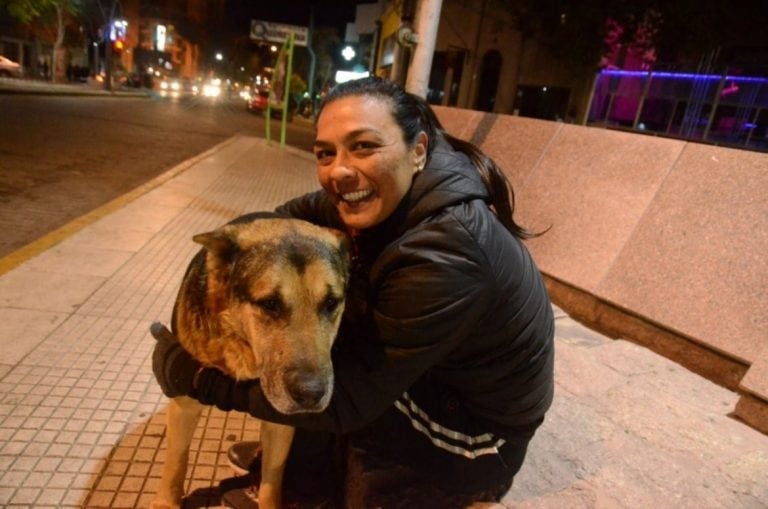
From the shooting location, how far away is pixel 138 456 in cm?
254

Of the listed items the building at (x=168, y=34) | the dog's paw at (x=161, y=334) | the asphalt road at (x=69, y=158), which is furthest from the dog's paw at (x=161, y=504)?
the building at (x=168, y=34)

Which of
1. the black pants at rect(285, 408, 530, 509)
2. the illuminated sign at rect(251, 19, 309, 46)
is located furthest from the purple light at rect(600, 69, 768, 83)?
the black pants at rect(285, 408, 530, 509)

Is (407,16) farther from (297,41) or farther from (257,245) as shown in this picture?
(297,41)

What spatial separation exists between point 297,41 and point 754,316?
1463 cm

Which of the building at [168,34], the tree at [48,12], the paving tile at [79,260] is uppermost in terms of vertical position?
the building at [168,34]

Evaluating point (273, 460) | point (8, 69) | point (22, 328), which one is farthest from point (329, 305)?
point (8, 69)

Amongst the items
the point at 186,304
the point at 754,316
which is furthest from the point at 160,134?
the point at 754,316

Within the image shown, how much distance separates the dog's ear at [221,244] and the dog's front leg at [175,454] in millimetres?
703

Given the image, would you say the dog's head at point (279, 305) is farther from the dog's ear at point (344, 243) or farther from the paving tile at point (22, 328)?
the paving tile at point (22, 328)

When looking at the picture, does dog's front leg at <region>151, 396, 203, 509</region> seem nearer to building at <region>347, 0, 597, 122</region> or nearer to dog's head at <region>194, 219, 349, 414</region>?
dog's head at <region>194, 219, 349, 414</region>

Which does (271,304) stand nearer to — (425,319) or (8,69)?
(425,319)

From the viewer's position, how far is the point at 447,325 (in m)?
1.71

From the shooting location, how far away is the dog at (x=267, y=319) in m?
1.83

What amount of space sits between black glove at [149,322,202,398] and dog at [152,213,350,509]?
0.04 m
